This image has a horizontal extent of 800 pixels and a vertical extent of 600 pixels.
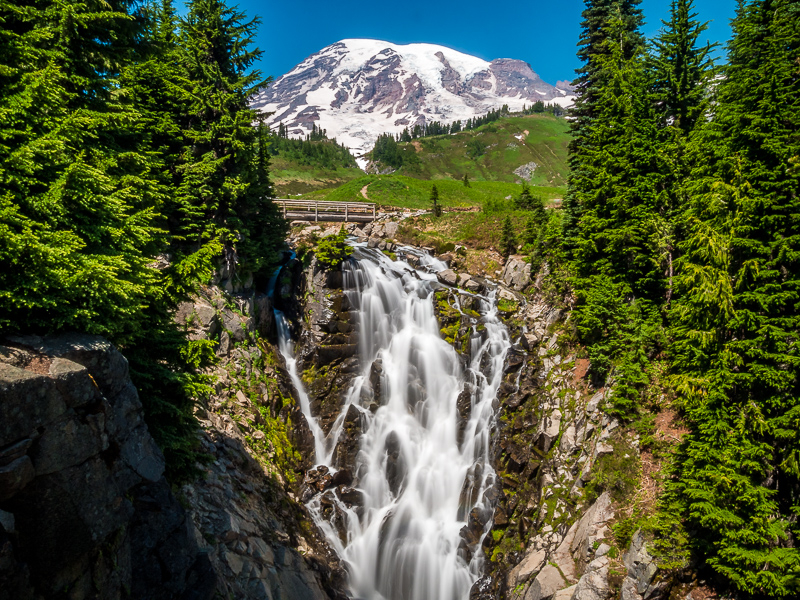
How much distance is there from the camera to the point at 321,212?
4078 cm

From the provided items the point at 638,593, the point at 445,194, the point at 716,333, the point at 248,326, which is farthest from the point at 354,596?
the point at 445,194

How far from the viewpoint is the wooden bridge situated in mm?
39875

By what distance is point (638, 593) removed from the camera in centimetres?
1184

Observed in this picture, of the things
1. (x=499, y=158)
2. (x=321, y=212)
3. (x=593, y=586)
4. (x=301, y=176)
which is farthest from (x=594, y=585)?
(x=499, y=158)

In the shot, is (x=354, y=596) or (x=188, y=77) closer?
(x=354, y=596)

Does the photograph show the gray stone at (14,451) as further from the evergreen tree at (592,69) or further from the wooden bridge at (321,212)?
the wooden bridge at (321,212)

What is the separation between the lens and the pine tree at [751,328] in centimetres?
1013

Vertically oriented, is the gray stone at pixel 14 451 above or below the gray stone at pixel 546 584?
above

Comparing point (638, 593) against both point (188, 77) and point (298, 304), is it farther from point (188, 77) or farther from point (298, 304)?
point (188, 77)

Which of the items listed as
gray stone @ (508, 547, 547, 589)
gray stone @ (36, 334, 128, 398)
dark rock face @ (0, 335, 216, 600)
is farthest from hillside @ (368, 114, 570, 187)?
dark rock face @ (0, 335, 216, 600)

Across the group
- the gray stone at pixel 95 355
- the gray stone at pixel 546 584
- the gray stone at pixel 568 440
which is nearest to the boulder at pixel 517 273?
the gray stone at pixel 568 440

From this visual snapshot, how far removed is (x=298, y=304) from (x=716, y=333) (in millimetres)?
20603

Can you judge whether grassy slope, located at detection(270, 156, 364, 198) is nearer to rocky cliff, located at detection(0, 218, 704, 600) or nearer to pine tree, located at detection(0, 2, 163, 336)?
rocky cliff, located at detection(0, 218, 704, 600)

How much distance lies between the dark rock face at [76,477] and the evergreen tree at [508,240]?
2768cm
